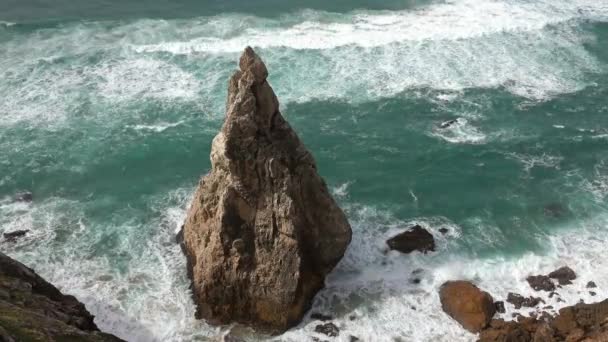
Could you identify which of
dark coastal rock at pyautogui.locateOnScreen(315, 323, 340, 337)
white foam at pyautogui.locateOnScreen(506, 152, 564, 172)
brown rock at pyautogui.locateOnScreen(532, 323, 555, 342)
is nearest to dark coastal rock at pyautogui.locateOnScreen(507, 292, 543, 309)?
brown rock at pyautogui.locateOnScreen(532, 323, 555, 342)

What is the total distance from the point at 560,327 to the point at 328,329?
11.2m

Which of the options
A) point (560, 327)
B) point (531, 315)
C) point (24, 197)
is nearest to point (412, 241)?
point (531, 315)

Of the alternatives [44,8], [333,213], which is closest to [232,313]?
[333,213]

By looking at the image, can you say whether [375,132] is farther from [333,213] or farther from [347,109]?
[333,213]

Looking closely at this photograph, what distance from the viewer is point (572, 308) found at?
97.3 feet

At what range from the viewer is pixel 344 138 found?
44.3 meters

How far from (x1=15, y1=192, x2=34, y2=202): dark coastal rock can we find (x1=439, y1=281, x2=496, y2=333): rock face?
26.0 metres

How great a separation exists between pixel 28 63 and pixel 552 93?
44.9m

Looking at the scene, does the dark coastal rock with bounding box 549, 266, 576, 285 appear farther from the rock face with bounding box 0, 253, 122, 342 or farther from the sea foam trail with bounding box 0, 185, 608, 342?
the rock face with bounding box 0, 253, 122, 342

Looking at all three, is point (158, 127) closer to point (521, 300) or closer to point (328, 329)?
point (328, 329)

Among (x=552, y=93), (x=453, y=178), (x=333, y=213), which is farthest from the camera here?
(x=552, y=93)

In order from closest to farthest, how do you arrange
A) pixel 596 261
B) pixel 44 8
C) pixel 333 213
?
1. pixel 333 213
2. pixel 596 261
3. pixel 44 8

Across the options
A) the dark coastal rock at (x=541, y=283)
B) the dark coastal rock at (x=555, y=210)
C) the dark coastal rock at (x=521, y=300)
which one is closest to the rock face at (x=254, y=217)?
the dark coastal rock at (x=521, y=300)

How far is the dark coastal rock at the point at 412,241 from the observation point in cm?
3497
